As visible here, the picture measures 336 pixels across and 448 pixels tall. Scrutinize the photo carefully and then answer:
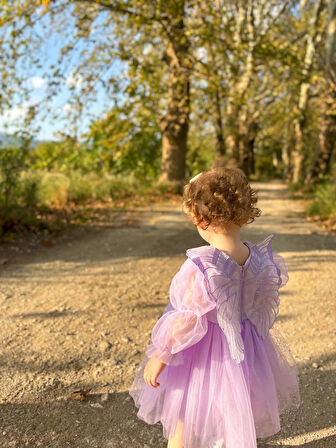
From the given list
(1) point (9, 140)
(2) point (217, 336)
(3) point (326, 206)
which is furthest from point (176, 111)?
(2) point (217, 336)

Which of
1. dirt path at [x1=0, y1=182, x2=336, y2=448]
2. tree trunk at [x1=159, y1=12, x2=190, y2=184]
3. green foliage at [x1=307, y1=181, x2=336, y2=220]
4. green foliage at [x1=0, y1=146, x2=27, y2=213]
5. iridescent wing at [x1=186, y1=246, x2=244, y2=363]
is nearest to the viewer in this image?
iridescent wing at [x1=186, y1=246, x2=244, y2=363]

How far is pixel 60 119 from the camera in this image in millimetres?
10789

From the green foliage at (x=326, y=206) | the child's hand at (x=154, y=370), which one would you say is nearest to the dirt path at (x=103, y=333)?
the child's hand at (x=154, y=370)

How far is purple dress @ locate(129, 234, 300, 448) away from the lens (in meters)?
2.03

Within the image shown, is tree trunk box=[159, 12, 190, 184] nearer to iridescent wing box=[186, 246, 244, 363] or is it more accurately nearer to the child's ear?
the child's ear

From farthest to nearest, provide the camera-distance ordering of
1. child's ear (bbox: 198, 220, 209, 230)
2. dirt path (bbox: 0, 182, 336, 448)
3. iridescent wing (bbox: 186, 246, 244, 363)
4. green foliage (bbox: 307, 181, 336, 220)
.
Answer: green foliage (bbox: 307, 181, 336, 220) → dirt path (bbox: 0, 182, 336, 448) → child's ear (bbox: 198, 220, 209, 230) → iridescent wing (bbox: 186, 246, 244, 363)

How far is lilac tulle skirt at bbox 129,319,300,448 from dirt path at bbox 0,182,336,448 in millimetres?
538

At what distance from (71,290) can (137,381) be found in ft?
9.27

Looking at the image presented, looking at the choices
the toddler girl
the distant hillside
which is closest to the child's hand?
the toddler girl

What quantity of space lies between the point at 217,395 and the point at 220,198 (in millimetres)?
955

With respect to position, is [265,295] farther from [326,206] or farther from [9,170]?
[326,206]

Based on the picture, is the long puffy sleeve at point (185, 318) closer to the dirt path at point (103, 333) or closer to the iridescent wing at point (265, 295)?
the iridescent wing at point (265, 295)

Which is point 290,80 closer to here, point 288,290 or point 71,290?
point 288,290

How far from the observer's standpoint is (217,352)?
212 centimetres
